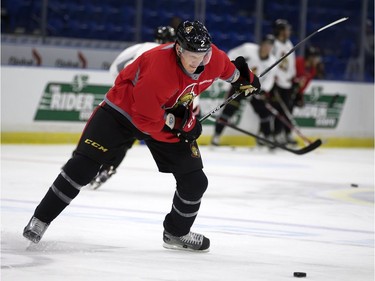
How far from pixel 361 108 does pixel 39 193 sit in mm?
7821

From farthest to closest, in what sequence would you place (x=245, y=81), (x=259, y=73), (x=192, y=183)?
1. (x=259, y=73)
2. (x=245, y=81)
3. (x=192, y=183)

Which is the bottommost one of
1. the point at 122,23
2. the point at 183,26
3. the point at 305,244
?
the point at 122,23

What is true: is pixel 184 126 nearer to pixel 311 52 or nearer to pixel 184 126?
pixel 184 126

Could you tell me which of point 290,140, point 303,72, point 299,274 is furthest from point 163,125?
point 303,72

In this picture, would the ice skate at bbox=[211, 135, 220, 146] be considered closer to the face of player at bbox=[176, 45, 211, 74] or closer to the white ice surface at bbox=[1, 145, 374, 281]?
the white ice surface at bbox=[1, 145, 374, 281]

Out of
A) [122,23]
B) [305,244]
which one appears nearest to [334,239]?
[305,244]

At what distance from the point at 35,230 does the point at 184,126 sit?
844mm

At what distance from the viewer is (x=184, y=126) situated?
480 cm

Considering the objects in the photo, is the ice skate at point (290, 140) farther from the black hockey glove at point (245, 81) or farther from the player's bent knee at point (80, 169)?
the player's bent knee at point (80, 169)

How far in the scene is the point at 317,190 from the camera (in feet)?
27.2

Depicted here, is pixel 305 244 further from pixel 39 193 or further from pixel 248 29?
pixel 248 29

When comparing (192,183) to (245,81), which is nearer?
(192,183)

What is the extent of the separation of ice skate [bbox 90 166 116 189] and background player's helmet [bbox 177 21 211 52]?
278 cm

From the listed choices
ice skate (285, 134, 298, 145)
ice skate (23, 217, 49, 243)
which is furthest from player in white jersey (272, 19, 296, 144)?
ice skate (23, 217, 49, 243)
